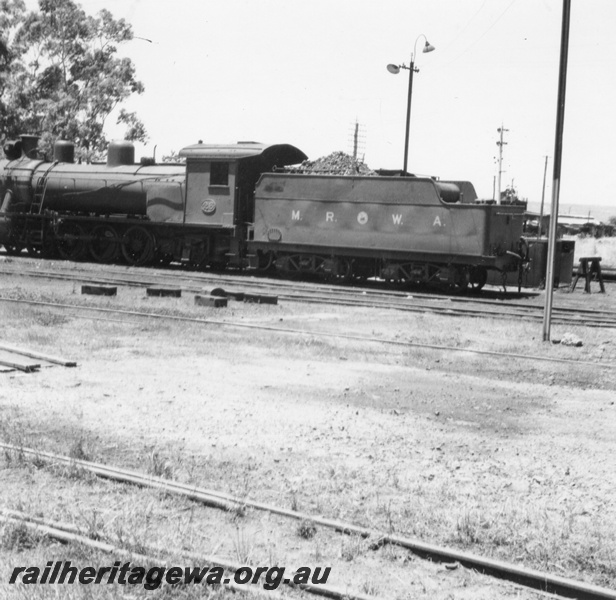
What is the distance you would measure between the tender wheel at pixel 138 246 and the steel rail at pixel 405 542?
1756 cm

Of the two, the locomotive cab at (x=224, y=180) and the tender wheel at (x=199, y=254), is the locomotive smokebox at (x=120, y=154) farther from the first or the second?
the tender wheel at (x=199, y=254)

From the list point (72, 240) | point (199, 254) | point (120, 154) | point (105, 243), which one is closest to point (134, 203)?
point (105, 243)

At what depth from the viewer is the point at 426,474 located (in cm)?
576

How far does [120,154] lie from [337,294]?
9.75m

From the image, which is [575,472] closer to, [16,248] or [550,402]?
Answer: [550,402]

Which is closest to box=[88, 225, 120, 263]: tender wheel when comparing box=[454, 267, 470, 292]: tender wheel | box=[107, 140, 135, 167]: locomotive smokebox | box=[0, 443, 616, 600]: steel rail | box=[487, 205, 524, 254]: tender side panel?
box=[107, 140, 135, 167]: locomotive smokebox

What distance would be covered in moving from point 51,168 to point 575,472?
71.4 feet

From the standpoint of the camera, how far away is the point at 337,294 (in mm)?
17609

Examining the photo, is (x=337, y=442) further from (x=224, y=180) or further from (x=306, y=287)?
(x=224, y=180)

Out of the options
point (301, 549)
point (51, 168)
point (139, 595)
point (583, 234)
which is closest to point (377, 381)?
point (301, 549)

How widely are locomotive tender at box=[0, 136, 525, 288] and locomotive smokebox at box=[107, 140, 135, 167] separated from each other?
1.3 inches

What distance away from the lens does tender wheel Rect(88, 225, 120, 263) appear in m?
23.8

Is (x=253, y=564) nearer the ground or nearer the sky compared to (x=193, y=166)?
nearer the ground

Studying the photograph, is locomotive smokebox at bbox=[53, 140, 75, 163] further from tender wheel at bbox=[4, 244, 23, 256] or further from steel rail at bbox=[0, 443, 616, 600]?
steel rail at bbox=[0, 443, 616, 600]
